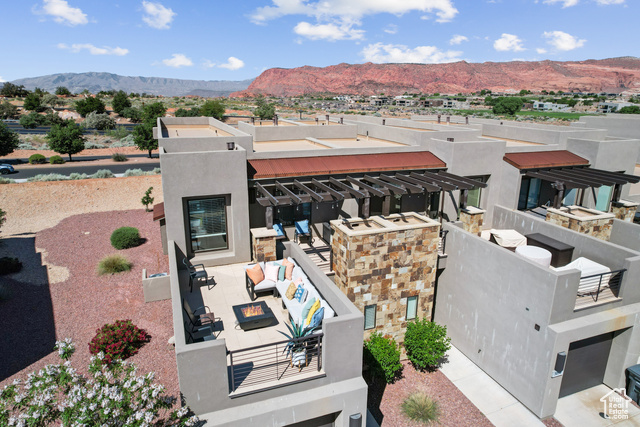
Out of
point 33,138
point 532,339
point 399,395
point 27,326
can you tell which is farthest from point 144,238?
point 33,138

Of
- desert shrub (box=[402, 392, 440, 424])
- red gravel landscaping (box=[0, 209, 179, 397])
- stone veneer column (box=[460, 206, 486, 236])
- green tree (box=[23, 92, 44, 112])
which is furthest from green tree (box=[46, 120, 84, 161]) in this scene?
desert shrub (box=[402, 392, 440, 424])

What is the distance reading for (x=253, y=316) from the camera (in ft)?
33.4

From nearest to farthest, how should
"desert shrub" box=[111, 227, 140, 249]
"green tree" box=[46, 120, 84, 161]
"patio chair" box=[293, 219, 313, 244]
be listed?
"patio chair" box=[293, 219, 313, 244] → "desert shrub" box=[111, 227, 140, 249] → "green tree" box=[46, 120, 84, 161]

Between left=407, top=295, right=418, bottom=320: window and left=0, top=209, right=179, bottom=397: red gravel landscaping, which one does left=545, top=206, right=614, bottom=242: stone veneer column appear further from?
left=0, top=209, right=179, bottom=397: red gravel landscaping

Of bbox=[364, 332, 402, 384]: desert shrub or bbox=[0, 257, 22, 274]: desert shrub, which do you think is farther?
bbox=[0, 257, 22, 274]: desert shrub

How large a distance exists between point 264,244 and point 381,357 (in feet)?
17.9

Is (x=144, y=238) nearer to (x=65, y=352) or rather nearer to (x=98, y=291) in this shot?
(x=98, y=291)

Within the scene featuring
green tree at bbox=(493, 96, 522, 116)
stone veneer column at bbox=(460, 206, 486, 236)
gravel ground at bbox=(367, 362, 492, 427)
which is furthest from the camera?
green tree at bbox=(493, 96, 522, 116)

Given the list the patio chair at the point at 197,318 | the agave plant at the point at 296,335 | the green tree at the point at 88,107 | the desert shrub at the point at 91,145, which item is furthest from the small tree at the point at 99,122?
the agave plant at the point at 296,335

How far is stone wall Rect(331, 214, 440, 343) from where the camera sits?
40.6ft

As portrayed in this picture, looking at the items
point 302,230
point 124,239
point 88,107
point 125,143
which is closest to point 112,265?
point 124,239

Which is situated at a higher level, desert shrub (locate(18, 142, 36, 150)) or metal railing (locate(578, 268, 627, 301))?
metal railing (locate(578, 268, 627, 301))

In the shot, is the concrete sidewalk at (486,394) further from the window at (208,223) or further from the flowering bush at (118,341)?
the flowering bush at (118,341)

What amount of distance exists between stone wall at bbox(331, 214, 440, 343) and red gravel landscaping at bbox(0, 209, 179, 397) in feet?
21.9
